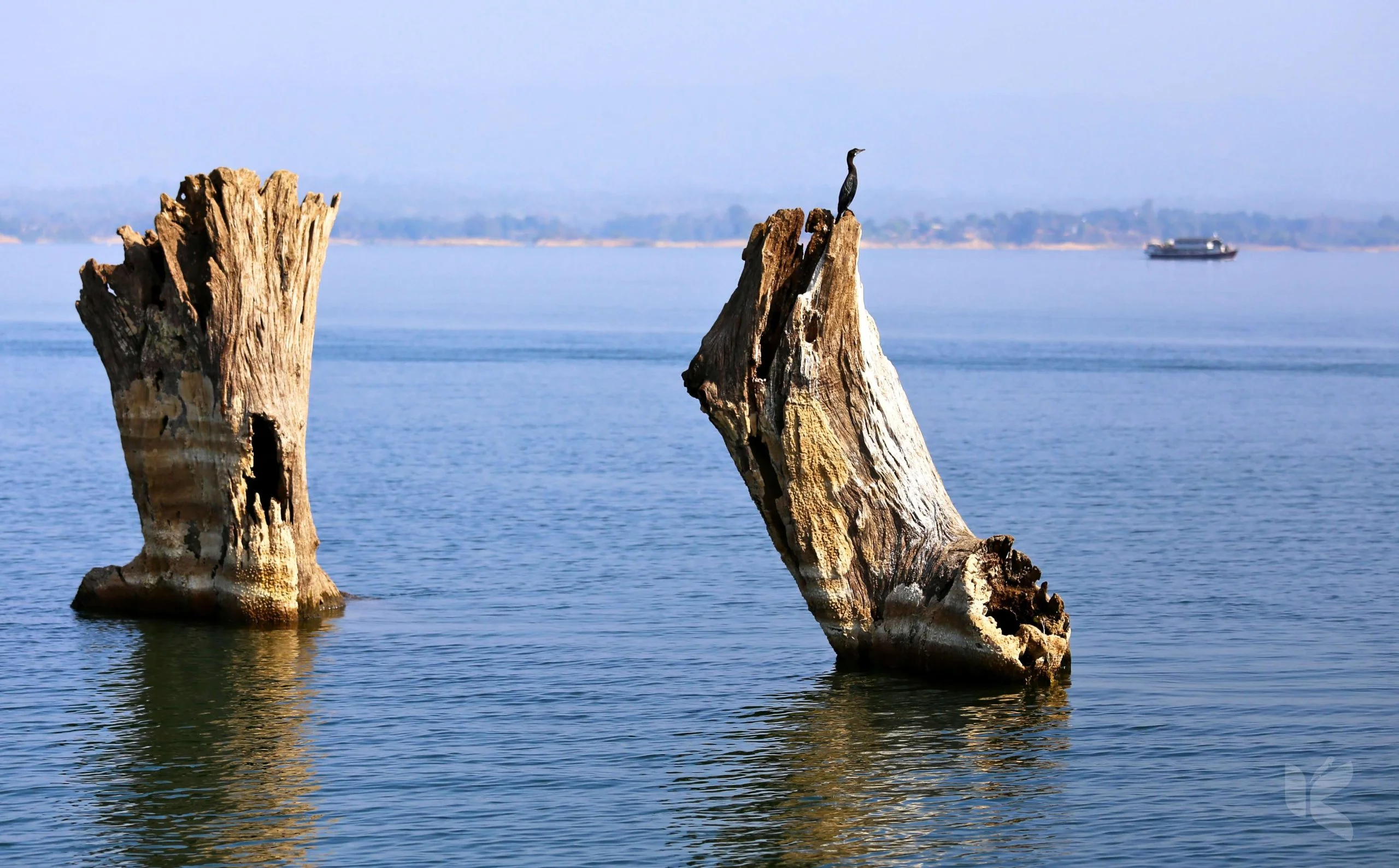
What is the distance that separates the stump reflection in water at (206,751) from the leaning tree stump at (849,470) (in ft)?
20.3

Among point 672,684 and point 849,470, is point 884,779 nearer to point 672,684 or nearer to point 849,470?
point 849,470

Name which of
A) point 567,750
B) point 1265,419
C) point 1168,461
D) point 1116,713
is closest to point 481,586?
point 567,750

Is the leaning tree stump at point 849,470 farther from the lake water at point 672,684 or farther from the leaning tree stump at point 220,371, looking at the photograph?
the leaning tree stump at point 220,371

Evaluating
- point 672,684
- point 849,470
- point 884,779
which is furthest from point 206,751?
point 849,470

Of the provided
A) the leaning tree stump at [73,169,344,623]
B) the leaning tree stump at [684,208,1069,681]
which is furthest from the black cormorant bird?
the leaning tree stump at [73,169,344,623]

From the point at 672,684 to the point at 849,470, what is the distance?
3610mm

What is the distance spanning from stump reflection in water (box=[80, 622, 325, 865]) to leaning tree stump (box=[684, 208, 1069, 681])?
6177 millimetres

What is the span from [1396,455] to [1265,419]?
9694 millimetres

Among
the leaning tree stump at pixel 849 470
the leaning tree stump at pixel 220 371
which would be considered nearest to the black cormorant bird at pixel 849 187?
the leaning tree stump at pixel 849 470

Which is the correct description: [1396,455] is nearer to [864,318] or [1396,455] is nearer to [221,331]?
[864,318]

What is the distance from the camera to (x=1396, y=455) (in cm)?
4741

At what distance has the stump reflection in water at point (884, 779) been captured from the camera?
15.4 meters

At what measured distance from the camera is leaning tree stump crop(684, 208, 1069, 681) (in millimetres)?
19375

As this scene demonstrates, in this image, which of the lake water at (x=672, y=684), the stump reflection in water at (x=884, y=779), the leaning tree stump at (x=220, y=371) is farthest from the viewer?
the leaning tree stump at (x=220, y=371)
